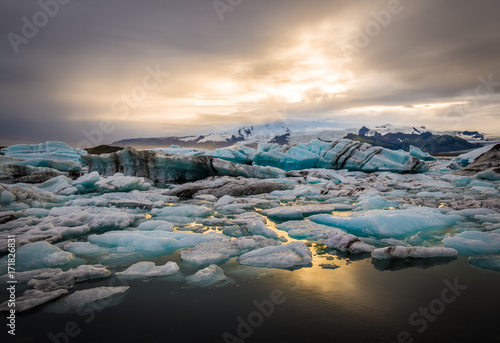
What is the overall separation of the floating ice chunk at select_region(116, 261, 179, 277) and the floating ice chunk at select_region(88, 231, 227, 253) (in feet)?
3.37

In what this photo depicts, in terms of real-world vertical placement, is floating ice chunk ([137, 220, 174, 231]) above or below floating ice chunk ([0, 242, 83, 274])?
below

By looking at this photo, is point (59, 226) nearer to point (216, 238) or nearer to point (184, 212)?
point (184, 212)

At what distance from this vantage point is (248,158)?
3016 cm

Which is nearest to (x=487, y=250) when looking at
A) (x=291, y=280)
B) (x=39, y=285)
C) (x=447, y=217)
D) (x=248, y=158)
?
(x=447, y=217)

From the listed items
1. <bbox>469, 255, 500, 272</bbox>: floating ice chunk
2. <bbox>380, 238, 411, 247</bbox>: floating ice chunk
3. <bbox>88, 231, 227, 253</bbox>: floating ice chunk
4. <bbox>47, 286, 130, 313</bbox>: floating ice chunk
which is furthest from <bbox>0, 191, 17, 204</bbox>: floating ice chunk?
<bbox>469, 255, 500, 272</bbox>: floating ice chunk

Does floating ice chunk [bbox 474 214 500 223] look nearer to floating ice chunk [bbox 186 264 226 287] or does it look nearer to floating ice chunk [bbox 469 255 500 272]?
floating ice chunk [bbox 469 255 500 272]

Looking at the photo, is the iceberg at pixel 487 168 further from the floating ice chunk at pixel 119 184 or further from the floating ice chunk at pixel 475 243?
the floating ice chunk at pixel 119 184

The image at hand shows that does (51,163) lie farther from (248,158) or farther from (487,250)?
(487,250)

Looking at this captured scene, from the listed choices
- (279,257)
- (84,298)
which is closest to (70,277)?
(84,298)

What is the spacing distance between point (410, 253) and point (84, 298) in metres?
5.51

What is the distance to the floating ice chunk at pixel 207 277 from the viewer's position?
13.8 feet

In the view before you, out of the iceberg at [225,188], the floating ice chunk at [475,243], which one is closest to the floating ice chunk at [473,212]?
the floating ice chunk at [475,243]

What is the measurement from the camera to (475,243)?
5551mm

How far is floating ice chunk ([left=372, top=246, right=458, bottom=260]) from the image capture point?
5211 millimetres
